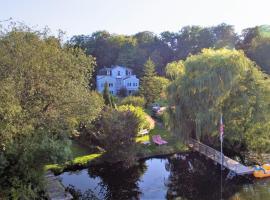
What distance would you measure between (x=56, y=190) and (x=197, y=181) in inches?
352

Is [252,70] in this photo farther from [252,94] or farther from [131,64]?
[131,64]

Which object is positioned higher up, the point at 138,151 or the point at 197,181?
the point at 138,151

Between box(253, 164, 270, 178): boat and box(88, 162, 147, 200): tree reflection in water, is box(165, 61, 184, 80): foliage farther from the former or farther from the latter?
box(253, 164, 270, 178): boat

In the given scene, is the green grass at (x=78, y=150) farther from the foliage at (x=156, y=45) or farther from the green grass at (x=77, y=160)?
the foliage at (x=156, y=45)

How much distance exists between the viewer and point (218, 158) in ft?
78.0

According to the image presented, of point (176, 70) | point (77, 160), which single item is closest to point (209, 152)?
point (176, 70)

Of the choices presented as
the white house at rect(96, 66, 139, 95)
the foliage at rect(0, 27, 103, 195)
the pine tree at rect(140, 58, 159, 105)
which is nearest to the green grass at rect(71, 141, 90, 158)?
the foliage at rect(0, 27, 103, 195)

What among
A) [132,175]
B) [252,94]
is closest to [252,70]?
[252,94]

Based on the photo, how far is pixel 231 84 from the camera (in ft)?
75.3

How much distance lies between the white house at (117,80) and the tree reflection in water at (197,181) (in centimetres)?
3721

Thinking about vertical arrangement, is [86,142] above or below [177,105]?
below

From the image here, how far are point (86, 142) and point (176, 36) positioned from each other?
1982 inches

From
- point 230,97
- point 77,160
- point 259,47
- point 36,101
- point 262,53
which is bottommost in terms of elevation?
point 77,160

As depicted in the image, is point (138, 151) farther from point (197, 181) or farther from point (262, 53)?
point (262, 53)
